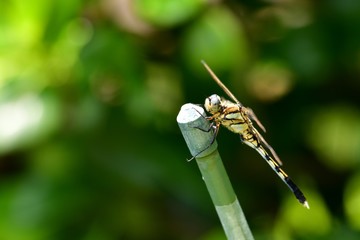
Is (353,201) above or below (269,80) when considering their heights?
below

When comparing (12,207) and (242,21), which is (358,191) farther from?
(12,207)

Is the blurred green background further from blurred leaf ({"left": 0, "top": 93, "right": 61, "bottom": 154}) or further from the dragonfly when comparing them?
the dragonfly

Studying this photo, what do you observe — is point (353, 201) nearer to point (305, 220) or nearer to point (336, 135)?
point (305, 220)

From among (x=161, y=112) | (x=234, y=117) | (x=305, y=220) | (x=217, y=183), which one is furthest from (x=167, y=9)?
(x=217, y=183)

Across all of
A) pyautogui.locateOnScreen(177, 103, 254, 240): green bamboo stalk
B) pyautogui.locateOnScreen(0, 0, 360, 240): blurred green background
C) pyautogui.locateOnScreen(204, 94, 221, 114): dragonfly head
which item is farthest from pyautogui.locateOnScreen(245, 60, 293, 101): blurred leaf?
pyautogui.locateOnScreen(177, 103, 254, 240): green bamboo stalk

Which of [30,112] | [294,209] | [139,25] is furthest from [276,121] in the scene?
[30,112]

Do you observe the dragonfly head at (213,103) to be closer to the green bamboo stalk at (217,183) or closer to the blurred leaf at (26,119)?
the green bamboo stalk at (217,183)
